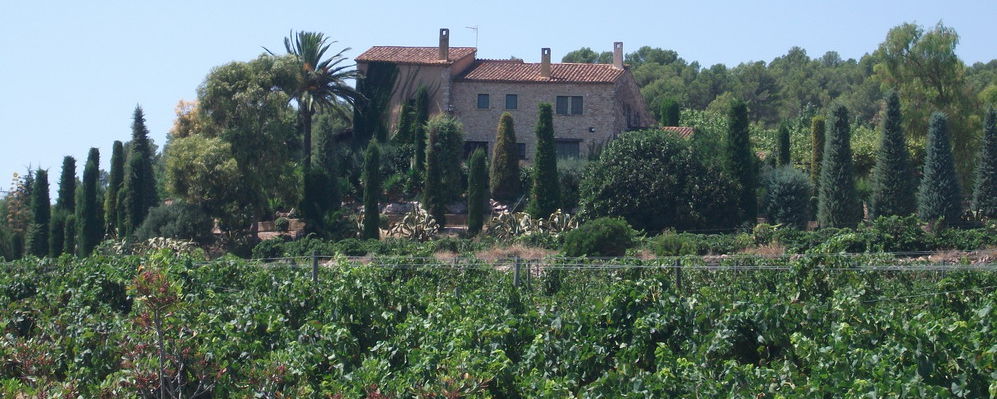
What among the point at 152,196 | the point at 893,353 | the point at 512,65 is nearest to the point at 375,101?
the point at 512,65

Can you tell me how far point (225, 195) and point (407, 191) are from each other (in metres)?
6.42

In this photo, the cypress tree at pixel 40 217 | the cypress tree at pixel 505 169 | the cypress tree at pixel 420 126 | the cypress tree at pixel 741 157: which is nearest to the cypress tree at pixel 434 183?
the cypress tree at pixel 420 126

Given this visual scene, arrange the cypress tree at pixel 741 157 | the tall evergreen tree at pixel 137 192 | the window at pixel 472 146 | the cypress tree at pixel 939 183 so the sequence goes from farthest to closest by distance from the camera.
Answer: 1. the window at pixel 472 146
2. the tall evergreen tree at pixel 137 192
3. the cypress tree at pixel 741 157
4. the cypress tree at pixel 939 183

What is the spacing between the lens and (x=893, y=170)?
3375 centimetres

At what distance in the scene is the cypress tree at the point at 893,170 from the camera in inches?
1326

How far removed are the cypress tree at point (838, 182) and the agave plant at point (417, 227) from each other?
1114 cm

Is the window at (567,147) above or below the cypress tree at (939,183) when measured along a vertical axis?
above

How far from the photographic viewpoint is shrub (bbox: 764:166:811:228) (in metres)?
34.7

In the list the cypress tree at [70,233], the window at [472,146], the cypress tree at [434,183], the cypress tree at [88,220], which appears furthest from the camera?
the window at [472,146]

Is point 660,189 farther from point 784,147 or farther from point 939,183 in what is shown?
point 784,147

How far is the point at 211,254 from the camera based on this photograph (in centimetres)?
3609

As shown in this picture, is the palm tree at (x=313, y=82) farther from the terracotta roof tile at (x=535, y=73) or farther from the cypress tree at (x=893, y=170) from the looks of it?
the cypress tree at (x=893, y=170)

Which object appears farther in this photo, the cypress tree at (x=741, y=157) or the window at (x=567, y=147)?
the window at (x=567, y=147)

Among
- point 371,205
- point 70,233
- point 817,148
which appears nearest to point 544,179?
point 371,205
